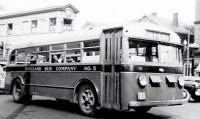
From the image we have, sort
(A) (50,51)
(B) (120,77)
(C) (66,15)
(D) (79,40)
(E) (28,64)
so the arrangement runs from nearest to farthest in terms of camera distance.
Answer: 1. (B) (120,77)
2. (D) (79,40)
3. (A) (50,51)
4. (E) (28,64)
5. (C) (66,15)

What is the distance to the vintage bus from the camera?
29.1 feet

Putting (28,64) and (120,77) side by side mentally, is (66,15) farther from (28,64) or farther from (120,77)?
(120,77)

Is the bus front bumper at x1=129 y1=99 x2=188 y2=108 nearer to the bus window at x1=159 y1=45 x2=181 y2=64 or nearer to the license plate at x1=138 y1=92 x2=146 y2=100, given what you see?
the license plate at x1=138 y1=92 x2=146 y2=100

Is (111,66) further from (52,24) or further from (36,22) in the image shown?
(36,22)

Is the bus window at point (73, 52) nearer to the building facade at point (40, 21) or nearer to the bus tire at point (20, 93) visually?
the bus tire at point (20, 93)

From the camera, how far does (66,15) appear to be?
3925cm

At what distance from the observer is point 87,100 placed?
9.99 meters

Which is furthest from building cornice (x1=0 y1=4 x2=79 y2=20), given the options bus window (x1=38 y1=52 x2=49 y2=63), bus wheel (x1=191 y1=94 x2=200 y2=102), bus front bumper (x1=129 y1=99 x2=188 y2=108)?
bus front bumper (x1=129 y1=99 x2=188 y2=108)

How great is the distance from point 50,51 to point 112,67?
3450mm

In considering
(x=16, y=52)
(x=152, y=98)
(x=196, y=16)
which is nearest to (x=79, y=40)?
(x=152, y=98)

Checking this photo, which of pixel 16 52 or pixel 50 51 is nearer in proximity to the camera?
pixel 50 51

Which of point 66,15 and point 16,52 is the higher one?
point 66,15

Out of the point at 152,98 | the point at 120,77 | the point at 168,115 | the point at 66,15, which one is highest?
the point at 66,15

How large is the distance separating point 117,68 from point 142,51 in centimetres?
96
